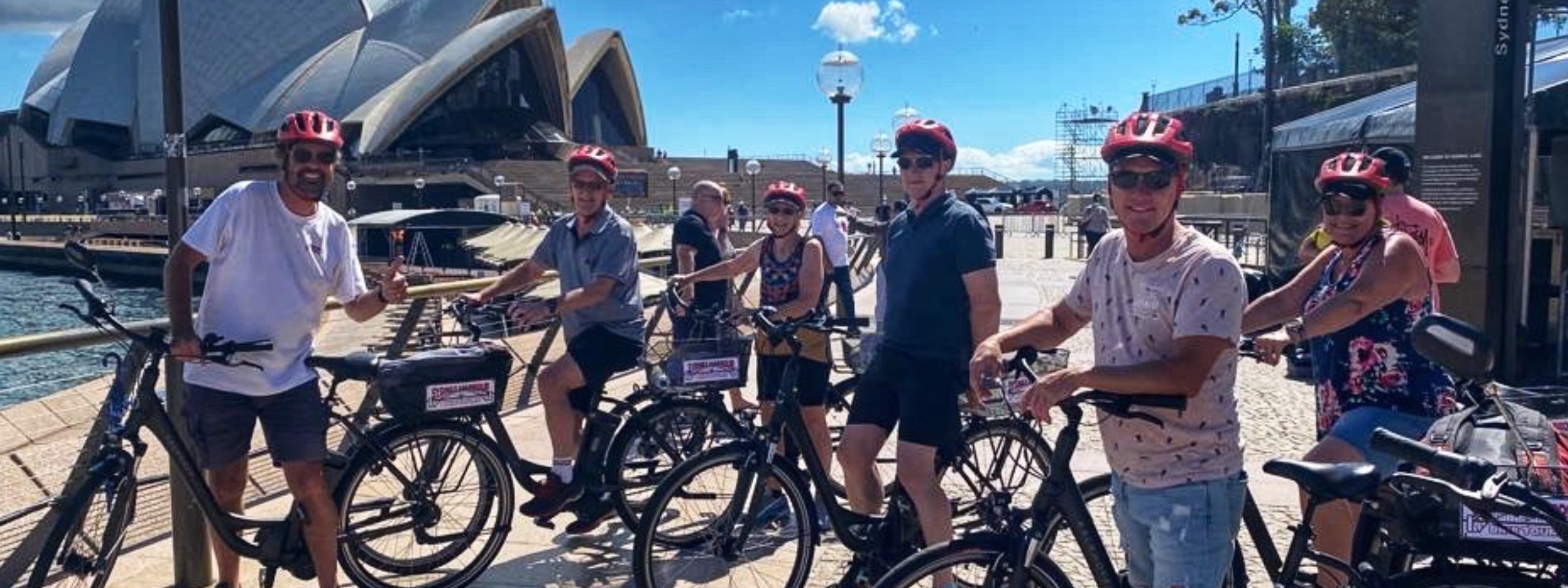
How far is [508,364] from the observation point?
4.56m

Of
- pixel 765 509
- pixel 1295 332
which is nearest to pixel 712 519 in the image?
pixel 765 509

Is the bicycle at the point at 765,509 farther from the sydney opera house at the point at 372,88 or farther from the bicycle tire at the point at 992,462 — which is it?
the sydney opera house at the point at 372,88

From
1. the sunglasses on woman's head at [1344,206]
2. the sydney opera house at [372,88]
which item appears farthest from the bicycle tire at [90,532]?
the sydney opera house at [372,88]

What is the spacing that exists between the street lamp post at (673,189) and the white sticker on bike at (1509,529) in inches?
1795

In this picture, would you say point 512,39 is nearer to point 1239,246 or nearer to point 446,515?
point 1239,246

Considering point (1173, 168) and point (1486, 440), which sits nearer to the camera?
point (1173, 168)

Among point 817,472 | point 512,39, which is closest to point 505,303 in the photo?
point 817,472

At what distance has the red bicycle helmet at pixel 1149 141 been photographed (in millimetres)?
2568

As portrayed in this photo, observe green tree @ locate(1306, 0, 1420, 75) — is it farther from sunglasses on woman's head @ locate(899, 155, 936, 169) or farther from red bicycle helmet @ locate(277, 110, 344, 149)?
red bicycle helmet @ locate(277, 110, 344, 149)

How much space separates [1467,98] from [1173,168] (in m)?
6.93

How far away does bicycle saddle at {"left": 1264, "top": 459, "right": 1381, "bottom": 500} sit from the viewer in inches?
101

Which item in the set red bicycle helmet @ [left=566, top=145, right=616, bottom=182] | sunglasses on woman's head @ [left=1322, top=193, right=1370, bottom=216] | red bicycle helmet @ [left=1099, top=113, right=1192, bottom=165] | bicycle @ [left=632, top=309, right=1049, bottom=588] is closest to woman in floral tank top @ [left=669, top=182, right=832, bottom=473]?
bicycle @ [left=632, top=309, right=1049, bottom=588]

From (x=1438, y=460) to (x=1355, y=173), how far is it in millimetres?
1408

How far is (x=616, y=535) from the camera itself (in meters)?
5.39
